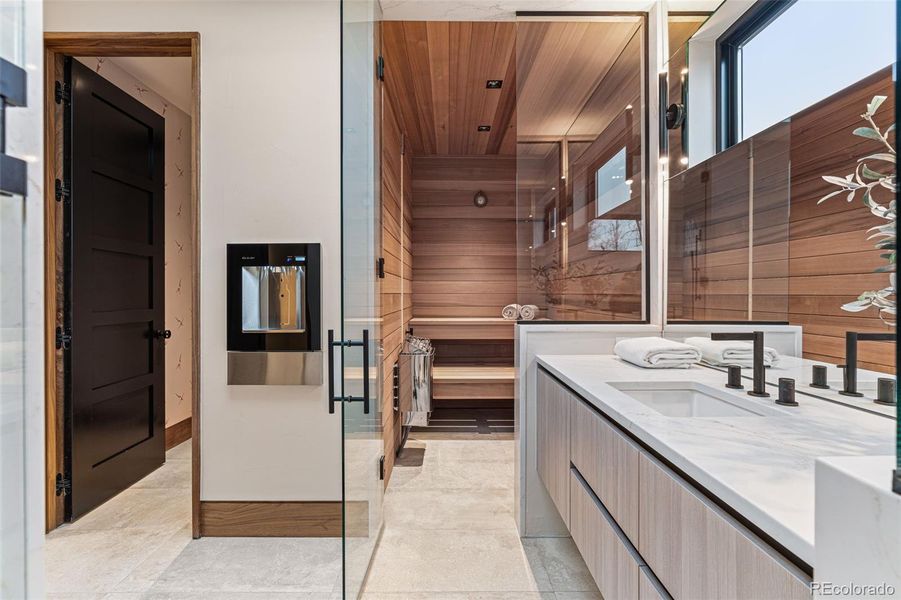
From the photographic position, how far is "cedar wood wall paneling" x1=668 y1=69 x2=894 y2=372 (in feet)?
3.67

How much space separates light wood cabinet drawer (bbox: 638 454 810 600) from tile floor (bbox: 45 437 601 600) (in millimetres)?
985

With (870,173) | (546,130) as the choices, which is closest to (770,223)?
(870,173)

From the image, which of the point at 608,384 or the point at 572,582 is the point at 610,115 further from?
the point at 572,582

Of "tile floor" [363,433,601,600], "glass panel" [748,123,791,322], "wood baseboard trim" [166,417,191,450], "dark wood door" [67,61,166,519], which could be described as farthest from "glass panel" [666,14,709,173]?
"wood baseboard trim" [166,417,191,450]

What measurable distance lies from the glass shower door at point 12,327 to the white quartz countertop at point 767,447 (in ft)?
3.42

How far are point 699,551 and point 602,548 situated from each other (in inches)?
22.2

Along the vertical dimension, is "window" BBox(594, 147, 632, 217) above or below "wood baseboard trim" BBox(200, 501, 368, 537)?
above

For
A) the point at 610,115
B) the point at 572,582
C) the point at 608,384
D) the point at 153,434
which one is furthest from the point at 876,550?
the point at 153,434

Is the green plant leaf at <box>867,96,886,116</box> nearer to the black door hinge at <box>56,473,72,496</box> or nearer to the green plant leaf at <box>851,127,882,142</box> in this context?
the green plant leaf at <box>851,127,882,142</box>

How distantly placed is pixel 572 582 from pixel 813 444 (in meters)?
1.26

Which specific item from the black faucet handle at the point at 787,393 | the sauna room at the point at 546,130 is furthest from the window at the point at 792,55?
the black faucet handle at the point at 787,393

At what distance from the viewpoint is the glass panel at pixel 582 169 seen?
236cm

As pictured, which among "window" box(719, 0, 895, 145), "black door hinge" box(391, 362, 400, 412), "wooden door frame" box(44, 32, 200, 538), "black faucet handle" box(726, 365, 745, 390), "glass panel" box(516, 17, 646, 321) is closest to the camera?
"window" box(719, 0, 895, 145)

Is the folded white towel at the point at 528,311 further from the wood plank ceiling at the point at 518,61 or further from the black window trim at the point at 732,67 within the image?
the black window trim at the point at 732,67
